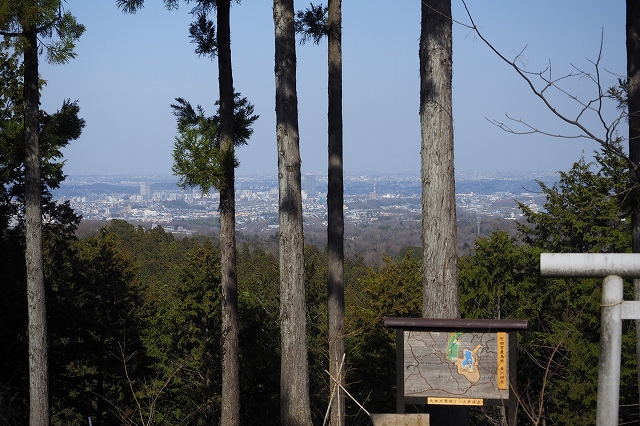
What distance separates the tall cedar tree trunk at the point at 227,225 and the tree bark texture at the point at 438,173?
15.8ft

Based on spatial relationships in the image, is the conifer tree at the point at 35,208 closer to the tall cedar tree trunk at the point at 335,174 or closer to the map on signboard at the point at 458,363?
the tall cedar tree trunk at the point at 335,174

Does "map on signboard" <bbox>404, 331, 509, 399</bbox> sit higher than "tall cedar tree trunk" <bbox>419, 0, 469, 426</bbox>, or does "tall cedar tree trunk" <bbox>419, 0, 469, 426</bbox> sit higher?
"tall cedar tree trunk" <bbox>419, 0, 469, 426</bbox>

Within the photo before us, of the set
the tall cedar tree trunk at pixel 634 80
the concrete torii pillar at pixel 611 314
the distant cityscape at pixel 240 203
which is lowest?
the distant cityscape at pixel 240 203

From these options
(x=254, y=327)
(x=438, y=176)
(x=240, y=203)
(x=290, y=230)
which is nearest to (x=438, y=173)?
(x=438, y=176)

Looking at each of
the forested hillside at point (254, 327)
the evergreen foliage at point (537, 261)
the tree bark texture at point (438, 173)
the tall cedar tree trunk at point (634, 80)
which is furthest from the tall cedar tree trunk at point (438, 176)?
the evergreen foliage at point (537, 261)

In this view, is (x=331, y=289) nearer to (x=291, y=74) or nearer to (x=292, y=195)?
(x=292, y=195)

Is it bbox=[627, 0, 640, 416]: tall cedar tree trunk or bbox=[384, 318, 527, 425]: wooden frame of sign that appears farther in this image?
bbox=[627, 0, 640, 416]: tall cedar tree trunk

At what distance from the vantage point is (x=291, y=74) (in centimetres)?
747

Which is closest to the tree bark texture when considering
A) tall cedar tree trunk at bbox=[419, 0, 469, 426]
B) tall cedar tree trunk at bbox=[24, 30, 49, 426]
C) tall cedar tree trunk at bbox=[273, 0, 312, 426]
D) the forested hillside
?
tall cedar tree trunk at bbox=[419, 0, 469, 426]

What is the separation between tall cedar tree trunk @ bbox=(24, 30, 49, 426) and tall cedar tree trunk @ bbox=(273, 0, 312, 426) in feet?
10.2

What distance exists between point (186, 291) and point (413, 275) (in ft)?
21.8

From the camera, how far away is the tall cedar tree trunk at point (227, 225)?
9.18 m

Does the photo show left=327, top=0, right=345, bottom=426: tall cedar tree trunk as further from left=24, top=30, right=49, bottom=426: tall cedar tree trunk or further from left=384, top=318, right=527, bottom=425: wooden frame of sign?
left=384, top=318, right=527, bottom=425: wooden frame of sign

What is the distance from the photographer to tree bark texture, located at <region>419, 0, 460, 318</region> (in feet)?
14.9
